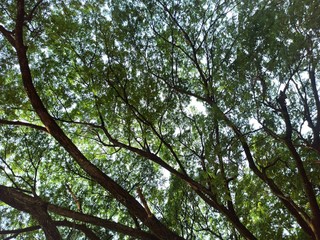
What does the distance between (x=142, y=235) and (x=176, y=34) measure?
13.9ft

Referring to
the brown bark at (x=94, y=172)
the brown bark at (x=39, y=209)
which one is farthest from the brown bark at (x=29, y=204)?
the brown bark at (x=94, y=172)

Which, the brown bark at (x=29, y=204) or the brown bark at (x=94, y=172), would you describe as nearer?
the brown bark at (x=29, y=204)

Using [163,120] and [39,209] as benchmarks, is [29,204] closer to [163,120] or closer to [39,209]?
[39,209]

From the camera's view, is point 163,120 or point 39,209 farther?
point 163,120

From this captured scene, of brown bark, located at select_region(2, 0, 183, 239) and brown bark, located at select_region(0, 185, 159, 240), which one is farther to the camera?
brown bark, located at select_region(2, 0, 183, 239)

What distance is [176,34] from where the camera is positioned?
22.2 ft

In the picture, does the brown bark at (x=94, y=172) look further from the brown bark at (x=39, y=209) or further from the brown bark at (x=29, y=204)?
the brown bark at (x=29, y=204)

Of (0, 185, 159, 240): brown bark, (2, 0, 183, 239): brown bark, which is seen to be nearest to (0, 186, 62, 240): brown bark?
(0, 185, 159, 240): brown bark

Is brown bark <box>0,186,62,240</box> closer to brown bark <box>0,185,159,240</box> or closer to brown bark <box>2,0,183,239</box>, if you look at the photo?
brown bark <box>0,185,159,240</box>

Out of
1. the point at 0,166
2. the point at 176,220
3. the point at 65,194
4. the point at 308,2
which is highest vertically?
the point at 308,2

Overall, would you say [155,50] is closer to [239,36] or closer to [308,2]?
[239,36]

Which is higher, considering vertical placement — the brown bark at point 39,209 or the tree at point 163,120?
the tree at point 163,120

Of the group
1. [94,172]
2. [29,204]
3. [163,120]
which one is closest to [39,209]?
[29,204]

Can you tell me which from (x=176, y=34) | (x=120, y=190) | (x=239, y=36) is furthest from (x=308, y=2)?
(x=120, y=190)
